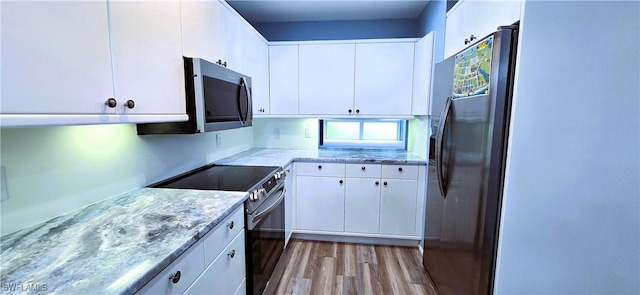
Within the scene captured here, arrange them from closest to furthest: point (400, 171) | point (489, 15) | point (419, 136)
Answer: point (489, 15), point (400, 171), point (419, 136)

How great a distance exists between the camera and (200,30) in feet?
5.15

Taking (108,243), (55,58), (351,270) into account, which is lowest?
(351,270)

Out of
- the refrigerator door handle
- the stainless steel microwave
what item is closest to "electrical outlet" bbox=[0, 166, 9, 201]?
the stainless steel microwave

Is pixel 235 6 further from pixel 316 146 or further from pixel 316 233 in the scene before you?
pixel 316 233

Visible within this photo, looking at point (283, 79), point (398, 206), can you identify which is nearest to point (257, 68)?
point (283, 79)

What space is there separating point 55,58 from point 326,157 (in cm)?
209

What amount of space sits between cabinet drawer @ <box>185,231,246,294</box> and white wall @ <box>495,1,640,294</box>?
129cm

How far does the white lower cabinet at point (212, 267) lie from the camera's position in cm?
90

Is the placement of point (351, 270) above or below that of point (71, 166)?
below

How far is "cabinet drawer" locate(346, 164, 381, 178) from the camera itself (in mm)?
2568

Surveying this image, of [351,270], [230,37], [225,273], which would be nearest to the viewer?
[225,273]

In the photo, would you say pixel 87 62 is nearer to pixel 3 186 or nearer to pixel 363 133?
pixel 3 186

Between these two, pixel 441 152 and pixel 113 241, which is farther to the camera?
pixel 441 152

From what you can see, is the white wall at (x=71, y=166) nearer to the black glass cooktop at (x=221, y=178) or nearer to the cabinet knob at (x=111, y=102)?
the black glass cooktop at (x=221, y=178)
